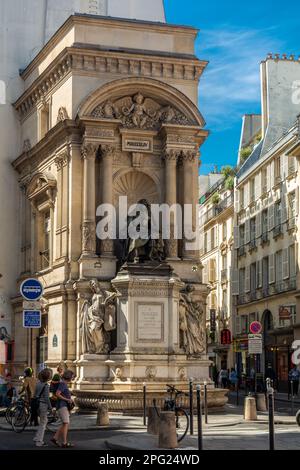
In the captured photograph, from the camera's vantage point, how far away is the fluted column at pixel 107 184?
33594 millimetres

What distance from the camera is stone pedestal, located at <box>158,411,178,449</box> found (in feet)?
59.7

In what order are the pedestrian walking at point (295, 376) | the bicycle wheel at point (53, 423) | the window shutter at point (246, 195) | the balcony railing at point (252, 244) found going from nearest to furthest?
the bicycle wheel at point (53, 423)
the pedestrian walking at point (295, 376)
the balcony railing at point (252, 244)
the window shutter at point (246, 195)

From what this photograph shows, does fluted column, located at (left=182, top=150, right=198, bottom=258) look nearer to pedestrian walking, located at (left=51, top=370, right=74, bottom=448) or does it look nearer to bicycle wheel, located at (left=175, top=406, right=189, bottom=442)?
bicycle wheel, located at (left=175, top=406, right=189, bottom=442)

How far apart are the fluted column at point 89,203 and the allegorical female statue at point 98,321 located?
5.24 ft

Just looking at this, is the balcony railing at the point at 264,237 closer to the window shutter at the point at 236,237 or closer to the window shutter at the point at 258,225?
the window shutter at the point at 258,225

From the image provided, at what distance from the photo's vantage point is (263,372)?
56.6m

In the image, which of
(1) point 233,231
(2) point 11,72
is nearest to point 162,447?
(2) point 11,72

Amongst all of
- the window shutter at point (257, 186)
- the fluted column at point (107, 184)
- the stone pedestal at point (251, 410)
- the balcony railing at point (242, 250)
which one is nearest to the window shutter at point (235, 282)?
the balcony railing at point (242, 250)

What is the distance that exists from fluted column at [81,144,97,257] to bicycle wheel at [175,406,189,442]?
11006 mm

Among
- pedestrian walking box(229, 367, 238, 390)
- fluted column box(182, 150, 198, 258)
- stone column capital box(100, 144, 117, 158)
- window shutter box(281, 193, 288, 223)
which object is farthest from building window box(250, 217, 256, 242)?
stone column capital box(100, 144, 117, 158)

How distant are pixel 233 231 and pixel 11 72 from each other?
26439 mm

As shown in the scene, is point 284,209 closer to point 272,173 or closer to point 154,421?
point 272,173

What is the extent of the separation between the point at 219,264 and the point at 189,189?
3604 centimetres

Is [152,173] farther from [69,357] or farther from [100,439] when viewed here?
[100,439]
